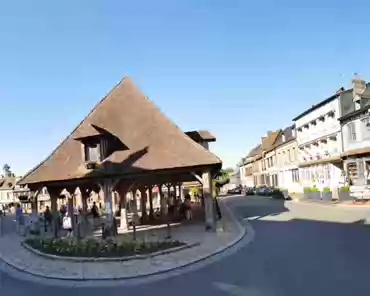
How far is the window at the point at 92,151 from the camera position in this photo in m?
18.3

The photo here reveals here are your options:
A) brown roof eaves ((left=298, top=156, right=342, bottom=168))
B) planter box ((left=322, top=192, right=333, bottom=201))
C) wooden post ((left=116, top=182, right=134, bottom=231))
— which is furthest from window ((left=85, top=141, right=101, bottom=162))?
brown roof eaves ((left=298, top=156, right=342, bottom=168))

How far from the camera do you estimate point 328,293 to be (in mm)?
7328

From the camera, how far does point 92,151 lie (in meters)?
18.5

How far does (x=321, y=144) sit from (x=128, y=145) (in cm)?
2790

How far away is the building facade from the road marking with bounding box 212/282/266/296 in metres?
23.2

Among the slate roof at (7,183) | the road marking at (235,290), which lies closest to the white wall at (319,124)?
the road marking at (235,290)

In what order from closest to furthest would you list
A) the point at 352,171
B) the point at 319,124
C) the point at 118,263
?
the point at 118,263, the point at 352,171, the point at 319,124

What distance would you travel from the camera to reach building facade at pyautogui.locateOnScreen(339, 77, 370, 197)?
1225 inches

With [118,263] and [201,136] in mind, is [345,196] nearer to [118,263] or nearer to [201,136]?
[201,136]

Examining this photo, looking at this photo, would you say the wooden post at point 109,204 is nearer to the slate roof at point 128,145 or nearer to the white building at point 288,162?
the slate roof at point 128,145

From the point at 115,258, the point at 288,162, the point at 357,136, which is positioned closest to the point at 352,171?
the point at 357,136

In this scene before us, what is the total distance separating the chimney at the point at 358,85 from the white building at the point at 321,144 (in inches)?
46.6

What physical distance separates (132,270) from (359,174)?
2629cm

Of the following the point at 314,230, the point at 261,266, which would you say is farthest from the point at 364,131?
the point at 261,266
